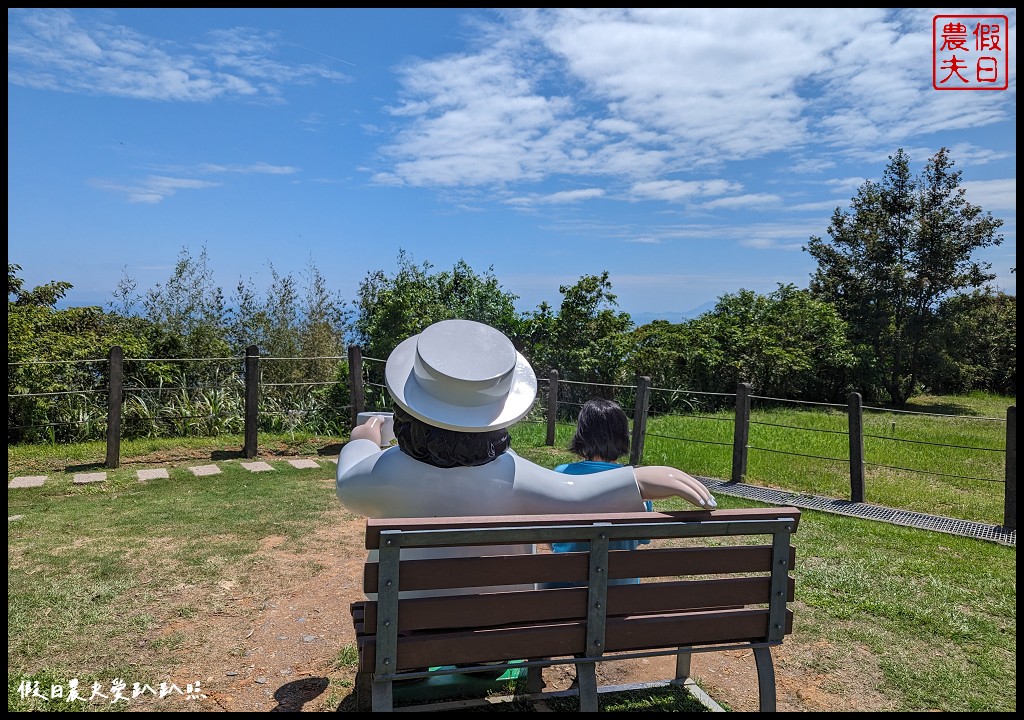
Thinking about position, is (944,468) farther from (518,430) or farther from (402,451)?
(402,451)

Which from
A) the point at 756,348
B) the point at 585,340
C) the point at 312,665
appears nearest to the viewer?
the point at 312,665

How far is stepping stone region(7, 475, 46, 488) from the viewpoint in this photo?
6949mm

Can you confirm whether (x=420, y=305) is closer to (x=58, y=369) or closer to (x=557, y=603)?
(x=58, y=369)

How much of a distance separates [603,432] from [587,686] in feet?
3.06

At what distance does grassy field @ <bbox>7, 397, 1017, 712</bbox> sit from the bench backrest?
44.5 inches

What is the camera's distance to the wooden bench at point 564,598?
7.34 ft

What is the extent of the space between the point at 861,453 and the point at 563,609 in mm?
5502

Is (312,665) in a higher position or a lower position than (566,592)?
lower

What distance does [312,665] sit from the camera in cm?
338

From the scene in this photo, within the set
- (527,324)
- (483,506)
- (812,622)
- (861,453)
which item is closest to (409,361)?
(483,506)

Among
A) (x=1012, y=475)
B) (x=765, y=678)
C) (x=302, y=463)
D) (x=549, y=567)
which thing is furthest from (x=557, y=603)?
(x=302, y=463)

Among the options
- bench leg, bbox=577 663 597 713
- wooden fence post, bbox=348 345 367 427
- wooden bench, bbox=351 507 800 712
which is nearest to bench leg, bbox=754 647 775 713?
wooden bench, bbox=351 507 800 712

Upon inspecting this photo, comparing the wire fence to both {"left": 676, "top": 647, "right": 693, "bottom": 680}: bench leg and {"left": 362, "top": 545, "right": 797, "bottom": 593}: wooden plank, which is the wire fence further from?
{"left": 362, "top": 545, "right": 797, "bottom": 593}: wooden plank

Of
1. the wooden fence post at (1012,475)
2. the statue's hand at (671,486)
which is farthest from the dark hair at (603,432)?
the wooden fence post at (1012,475)
